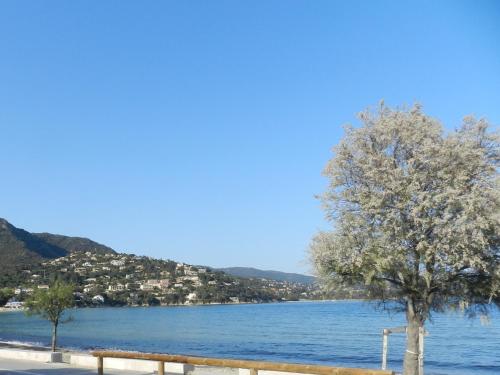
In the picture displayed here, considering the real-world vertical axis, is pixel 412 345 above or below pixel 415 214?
below

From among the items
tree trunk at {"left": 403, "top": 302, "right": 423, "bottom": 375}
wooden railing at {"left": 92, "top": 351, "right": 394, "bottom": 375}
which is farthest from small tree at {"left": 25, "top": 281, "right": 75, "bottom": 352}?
tree trunk at {"left": 403, "top": 302, "right": 423, "bottom": 375}

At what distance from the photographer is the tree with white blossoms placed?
36.8 ft

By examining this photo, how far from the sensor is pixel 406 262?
11867mm

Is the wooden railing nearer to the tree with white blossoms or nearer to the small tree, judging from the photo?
the tree with white blossoms

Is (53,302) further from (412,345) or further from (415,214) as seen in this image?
(415,214)

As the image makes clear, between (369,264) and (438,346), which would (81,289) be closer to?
(438,346)

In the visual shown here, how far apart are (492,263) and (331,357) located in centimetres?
3272

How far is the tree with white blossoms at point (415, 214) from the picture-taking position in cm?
1122

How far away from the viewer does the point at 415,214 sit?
1131 cm

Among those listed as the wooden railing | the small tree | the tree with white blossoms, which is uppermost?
the tree with white blossoms

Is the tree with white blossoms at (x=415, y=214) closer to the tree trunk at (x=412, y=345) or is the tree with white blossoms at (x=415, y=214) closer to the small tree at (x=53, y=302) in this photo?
the tree trunk at (x=412, y=345)

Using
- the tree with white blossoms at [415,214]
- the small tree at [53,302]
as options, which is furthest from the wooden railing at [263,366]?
the small tree at [53,302]

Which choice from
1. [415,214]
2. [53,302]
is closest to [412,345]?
[415,214]

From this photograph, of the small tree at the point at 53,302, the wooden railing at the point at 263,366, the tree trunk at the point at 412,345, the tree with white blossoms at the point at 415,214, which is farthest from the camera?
the small tree at the point at 53,302
